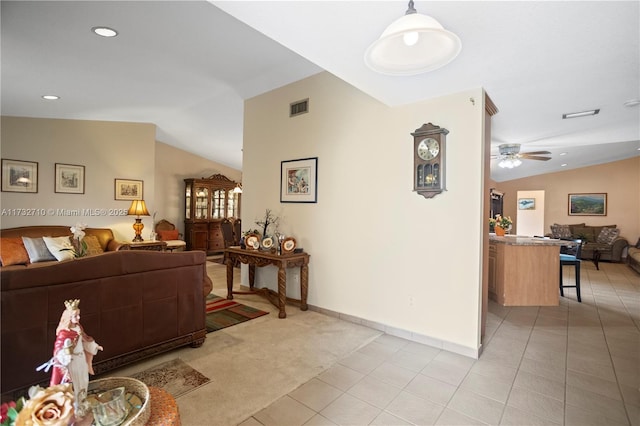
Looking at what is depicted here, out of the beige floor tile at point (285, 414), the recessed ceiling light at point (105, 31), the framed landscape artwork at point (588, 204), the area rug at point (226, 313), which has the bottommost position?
the beige floor tile at point (285, 414)

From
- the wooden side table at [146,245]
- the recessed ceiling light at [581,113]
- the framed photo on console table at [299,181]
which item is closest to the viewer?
the recessed ceiling light at [581,113]

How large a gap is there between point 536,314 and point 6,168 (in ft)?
25.8

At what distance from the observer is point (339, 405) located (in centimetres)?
211

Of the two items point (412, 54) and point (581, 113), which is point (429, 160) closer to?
point (412, 54)

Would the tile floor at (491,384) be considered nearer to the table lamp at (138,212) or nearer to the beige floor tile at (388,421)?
the beige floor tile at (388,421)

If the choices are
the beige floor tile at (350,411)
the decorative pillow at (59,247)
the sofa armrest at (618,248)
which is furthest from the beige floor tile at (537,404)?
the sofa armrest at (618,248)

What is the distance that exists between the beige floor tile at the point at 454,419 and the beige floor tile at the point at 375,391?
13.2 inches

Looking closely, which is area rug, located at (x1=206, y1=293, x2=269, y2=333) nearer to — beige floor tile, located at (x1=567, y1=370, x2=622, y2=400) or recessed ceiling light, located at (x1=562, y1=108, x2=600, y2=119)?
beige floor tile, located at (x1=567, y1=370, x2=622, y2=400)

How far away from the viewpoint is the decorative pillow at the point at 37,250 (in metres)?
4.59

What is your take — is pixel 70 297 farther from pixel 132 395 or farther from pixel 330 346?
pixel 330 346

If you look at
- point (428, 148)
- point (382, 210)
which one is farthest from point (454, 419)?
point (428, 148)

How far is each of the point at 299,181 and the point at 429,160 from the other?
178 cm

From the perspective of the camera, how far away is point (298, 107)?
427 cm

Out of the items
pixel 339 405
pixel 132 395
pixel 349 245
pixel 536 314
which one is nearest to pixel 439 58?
pixel 132 395
